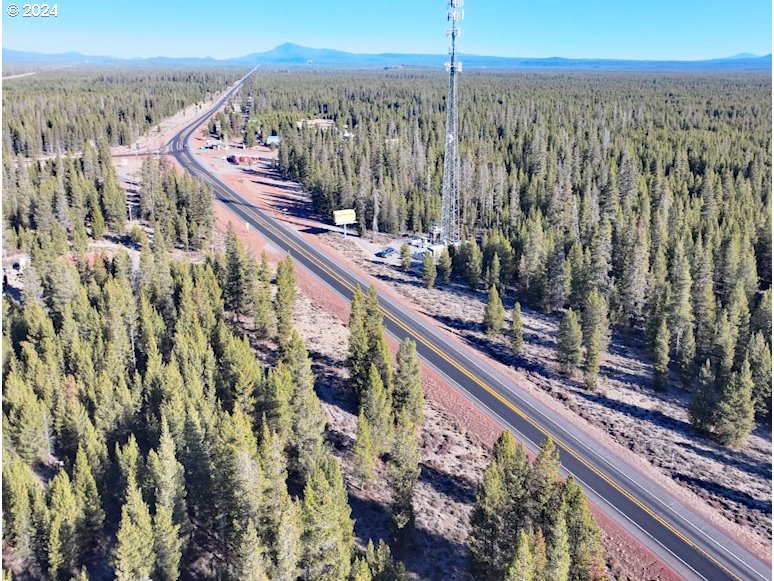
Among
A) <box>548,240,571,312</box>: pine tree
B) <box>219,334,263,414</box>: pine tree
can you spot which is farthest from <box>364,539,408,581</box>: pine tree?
<box>548,240,571,312</box>: pine tree

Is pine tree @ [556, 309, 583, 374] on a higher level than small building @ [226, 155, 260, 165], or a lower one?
lower

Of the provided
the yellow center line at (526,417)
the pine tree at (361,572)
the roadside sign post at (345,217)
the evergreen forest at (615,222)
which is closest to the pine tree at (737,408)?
the evergreen forest at (615,222)

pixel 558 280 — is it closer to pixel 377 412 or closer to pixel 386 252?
pixel 386 252

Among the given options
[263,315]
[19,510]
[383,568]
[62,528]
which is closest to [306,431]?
[383,568]

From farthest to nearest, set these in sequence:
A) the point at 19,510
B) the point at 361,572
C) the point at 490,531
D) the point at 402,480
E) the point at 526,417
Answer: the point at 526,417 → the point at 402,480 → the point at 490,531 → the point at 19,510 → the point at 361,572

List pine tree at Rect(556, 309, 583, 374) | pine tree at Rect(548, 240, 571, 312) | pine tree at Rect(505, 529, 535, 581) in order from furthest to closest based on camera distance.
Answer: pine tree at Rect(548, 240, 571, 312), pine tree at Rect(556, 309, 583, 374), pine tree at Rect(505, 529, 535, 581)

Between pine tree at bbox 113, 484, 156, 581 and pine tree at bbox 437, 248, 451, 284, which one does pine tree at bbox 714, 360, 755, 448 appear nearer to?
pine tree at bbox 437, 248, 451, 284
